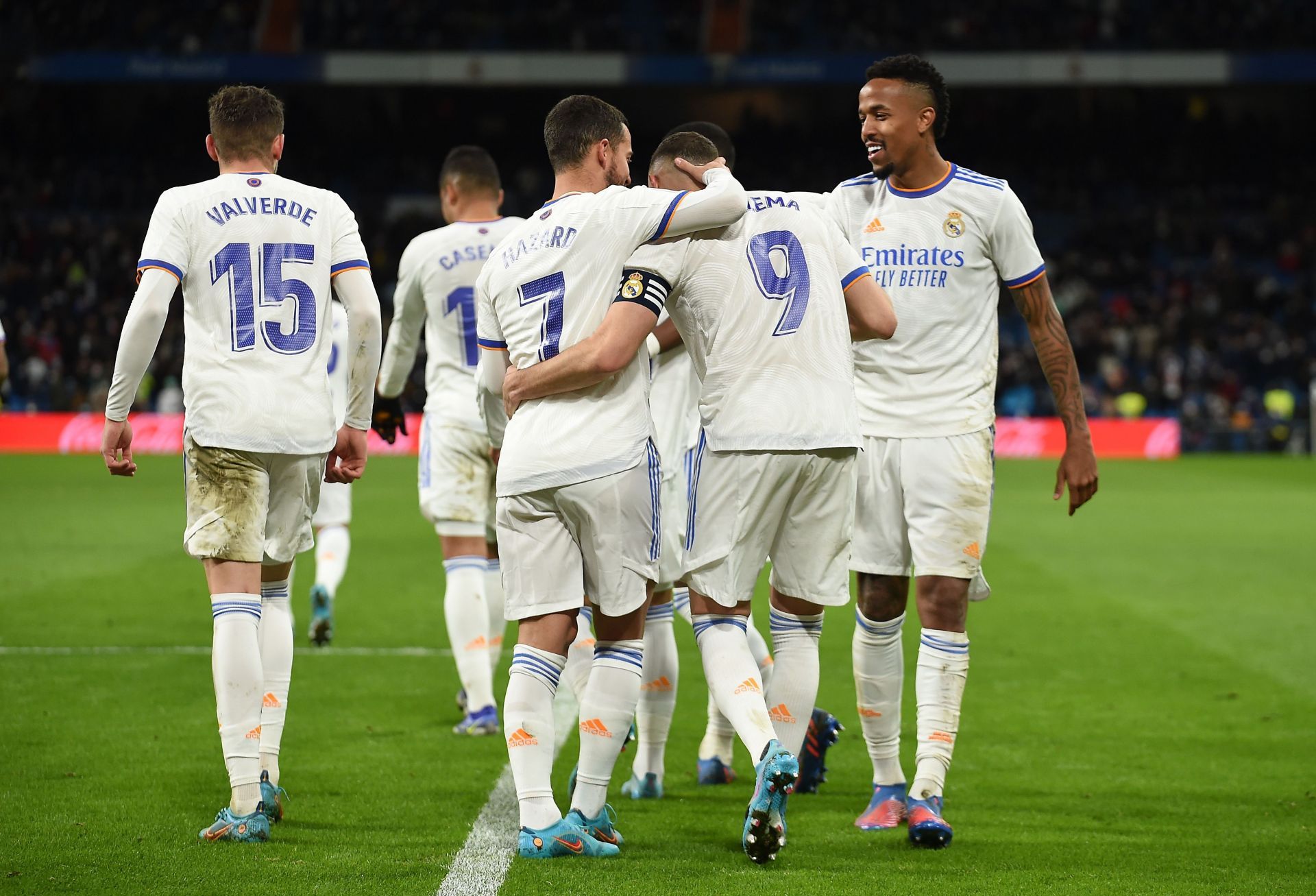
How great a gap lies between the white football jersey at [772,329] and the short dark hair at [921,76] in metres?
0.76

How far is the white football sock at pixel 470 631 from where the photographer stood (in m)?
6.43

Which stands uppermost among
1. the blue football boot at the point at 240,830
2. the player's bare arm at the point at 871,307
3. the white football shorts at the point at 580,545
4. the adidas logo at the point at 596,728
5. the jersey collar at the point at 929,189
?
the jersey collar at the point at 929,189

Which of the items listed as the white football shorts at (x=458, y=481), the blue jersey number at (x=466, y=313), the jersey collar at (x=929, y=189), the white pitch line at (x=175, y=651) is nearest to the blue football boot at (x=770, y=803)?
the jersey collar at (x=929, y=189)

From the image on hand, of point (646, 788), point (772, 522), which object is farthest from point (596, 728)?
point (646, 788)

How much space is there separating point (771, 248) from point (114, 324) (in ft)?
96.8

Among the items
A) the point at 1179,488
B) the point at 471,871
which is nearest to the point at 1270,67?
the point at 1179,488

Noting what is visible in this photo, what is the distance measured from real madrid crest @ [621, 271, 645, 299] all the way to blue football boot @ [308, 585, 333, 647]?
485 cm

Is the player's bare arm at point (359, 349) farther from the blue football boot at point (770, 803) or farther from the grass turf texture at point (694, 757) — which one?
the blue football boot at point (770, 803)

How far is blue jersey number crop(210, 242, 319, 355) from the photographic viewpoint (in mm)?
4656

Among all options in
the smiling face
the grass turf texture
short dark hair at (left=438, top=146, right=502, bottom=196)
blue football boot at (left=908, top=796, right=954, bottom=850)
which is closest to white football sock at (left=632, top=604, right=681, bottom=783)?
the grass turf texture

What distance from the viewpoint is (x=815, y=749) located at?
545 cm

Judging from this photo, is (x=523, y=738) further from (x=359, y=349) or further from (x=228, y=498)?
(x=359, y=349)

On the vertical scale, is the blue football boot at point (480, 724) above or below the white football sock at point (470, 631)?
below

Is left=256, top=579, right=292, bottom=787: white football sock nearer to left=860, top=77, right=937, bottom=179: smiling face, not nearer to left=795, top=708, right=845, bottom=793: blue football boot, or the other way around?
left=795, top=708, right=845, bottom=793: blue football boot
